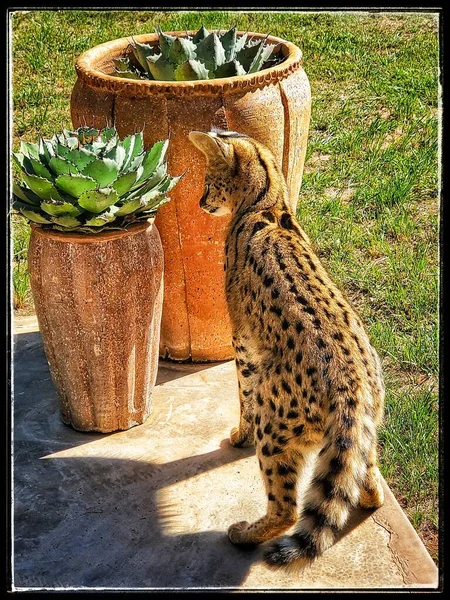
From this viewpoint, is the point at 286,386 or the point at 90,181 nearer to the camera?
the point at 286,386

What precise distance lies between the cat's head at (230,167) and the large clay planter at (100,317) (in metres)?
0.42

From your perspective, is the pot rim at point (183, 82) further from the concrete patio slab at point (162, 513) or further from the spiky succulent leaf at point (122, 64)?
the concrete patio slab at point (162, 513)

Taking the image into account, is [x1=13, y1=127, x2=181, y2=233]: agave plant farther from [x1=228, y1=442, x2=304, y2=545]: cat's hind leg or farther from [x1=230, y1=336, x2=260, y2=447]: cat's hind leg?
[x1=228, y1=442, x2=304, y2=545]: cat's hind leg

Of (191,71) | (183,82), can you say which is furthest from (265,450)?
(191,71)

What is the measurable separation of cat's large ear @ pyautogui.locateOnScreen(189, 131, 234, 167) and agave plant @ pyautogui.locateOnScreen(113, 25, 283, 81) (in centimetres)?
58

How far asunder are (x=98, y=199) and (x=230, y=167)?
0.82m

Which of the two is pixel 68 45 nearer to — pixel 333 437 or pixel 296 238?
pixel 296 238

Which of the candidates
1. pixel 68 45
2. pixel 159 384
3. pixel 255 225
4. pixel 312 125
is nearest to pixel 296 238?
pixel 255 225

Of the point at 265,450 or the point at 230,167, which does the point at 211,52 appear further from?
the point at 265,450

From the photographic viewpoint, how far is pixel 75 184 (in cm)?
395

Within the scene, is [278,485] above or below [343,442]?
below

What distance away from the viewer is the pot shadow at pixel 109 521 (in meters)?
3.66

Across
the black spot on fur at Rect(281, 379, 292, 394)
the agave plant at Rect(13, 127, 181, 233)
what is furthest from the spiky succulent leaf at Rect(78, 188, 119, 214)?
the black spot on fur at Rect(281, 379, 292, 394)

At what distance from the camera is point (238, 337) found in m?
4.17
